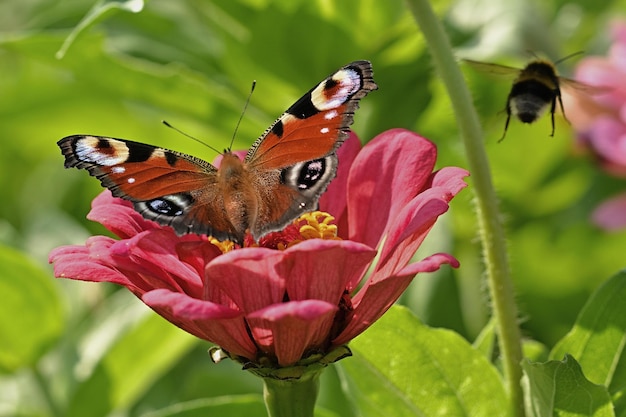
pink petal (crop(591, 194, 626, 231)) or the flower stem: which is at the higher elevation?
pink petal (crop(591, 194, 626, 231))

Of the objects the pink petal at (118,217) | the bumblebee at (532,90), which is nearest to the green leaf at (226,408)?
the pink petal at (118,217)

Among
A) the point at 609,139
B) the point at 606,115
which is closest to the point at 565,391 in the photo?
the point at 609,139

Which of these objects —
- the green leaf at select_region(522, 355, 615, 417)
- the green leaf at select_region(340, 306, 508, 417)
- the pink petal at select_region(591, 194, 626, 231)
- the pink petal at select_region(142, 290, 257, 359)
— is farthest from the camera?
the pink petal at select_region(591, 194, 626, 231)

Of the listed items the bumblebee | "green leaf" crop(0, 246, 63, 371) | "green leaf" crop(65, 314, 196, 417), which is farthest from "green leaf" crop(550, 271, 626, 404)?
"green leaf" crop(0, 246, 63, 371)

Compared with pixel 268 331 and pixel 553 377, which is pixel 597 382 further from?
pixel 268 331

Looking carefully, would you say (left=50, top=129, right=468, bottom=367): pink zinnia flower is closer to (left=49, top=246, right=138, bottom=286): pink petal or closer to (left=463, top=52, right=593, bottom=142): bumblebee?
(left=49, top=246, right=138, bottom=286): pink petal

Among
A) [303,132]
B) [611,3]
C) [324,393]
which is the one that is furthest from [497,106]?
[303,132]

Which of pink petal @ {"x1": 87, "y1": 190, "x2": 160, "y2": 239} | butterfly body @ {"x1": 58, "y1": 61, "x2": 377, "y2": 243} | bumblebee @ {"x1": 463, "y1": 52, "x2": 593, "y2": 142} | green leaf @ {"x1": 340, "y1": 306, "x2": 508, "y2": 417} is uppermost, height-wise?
bumblebee @ {"x1": 463, "y1": 52, "x2": 593, "y2": 142}
